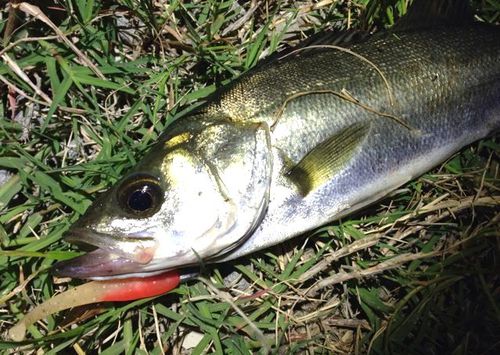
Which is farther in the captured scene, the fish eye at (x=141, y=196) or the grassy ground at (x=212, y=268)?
the grassy ground at (x=212, y=268)

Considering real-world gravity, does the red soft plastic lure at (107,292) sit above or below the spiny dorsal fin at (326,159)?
below

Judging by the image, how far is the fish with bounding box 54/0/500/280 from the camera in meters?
2.13

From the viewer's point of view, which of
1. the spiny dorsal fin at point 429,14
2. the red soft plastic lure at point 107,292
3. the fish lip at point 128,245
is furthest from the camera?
the spiny dorsal fin at point 429,14

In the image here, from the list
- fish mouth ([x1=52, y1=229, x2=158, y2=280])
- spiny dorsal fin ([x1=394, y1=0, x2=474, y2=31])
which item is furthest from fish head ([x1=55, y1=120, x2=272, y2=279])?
spiny dorsal fin ([x1=394, y1=0, x2=474, y2=31])

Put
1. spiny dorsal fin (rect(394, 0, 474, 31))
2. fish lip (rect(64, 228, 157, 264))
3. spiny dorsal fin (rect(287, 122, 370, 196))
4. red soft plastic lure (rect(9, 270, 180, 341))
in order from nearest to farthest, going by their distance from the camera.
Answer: fish lip (rect(64, 228, 157, 264)) → spiny dorsal fin (rect(287, 122, 370, 196)) → red soft plastic lure (rect(9, 270, 180, 341)) → spiny dorsal fin (rect(394, 0, 474, 31))

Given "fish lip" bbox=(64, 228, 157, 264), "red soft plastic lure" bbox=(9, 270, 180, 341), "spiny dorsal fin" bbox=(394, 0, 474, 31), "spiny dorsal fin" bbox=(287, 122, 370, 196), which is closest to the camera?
"fish lip" bbox=(64, 228, 157, 264)

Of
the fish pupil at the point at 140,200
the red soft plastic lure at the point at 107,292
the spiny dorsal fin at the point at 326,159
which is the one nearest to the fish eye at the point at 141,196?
the fish pupil at the point at 140,200

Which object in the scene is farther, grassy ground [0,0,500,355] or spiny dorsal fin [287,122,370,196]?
grassy ground [0,0,500,355]

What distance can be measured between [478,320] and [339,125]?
4.34ft

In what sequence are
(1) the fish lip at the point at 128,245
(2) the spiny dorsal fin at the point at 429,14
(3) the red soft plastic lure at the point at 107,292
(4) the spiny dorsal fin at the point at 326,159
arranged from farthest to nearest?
(2) the spiny dorsal fin at the point at 429,14 < (3) the red soft plastic lure at the point at 107,292 < (4) the spiny dorsal fin at the point at 326,159 < (1) the fish lip at the point at 128,245

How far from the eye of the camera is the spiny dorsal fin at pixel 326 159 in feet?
7.41

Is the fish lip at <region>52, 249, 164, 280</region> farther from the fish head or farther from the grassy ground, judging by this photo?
the grassy ground

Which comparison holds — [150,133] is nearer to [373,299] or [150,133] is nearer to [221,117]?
[221,117]

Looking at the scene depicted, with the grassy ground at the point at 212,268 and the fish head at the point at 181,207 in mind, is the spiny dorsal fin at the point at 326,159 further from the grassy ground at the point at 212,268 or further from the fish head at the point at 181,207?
the grassy ground at the point at 212,268
